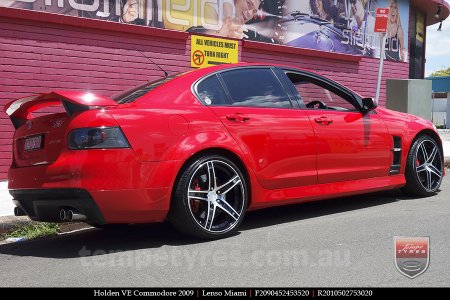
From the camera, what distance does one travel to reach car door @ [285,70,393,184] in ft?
17.8

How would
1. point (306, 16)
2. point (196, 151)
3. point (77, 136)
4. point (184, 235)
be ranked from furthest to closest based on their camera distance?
Answer: point (306, 16) < point (184, 235) < point (196, 151) < point (77, 136)

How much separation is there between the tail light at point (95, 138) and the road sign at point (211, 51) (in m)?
6.43

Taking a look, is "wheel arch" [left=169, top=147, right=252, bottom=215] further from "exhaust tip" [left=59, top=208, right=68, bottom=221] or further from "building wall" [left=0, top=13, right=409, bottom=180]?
"building wall" [left=0, top=13, right=409, bottom=180]

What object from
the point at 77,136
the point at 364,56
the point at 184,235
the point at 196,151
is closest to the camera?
the point at 77,136

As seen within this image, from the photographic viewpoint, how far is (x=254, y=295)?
10.7 feet

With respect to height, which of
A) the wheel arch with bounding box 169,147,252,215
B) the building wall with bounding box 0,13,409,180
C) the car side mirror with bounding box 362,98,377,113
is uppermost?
the building wall with bounding box 0,13,409,180

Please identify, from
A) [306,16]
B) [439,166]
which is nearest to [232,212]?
[439,166]

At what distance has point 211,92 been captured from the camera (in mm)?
4879

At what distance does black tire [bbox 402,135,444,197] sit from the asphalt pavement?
0.55 meters

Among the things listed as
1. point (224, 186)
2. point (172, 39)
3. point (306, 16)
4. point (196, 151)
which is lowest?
point (224, 186)

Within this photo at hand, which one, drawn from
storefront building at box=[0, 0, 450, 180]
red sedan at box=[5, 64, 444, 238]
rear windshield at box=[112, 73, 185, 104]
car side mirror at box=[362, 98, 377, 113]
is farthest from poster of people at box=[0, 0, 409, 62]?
car side mirror at box=[362, 98, 377, 113]

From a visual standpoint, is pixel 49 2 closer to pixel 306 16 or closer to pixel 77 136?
pixel 77 136

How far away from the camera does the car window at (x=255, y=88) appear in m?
5.05

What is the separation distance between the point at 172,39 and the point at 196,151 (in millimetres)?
5996
